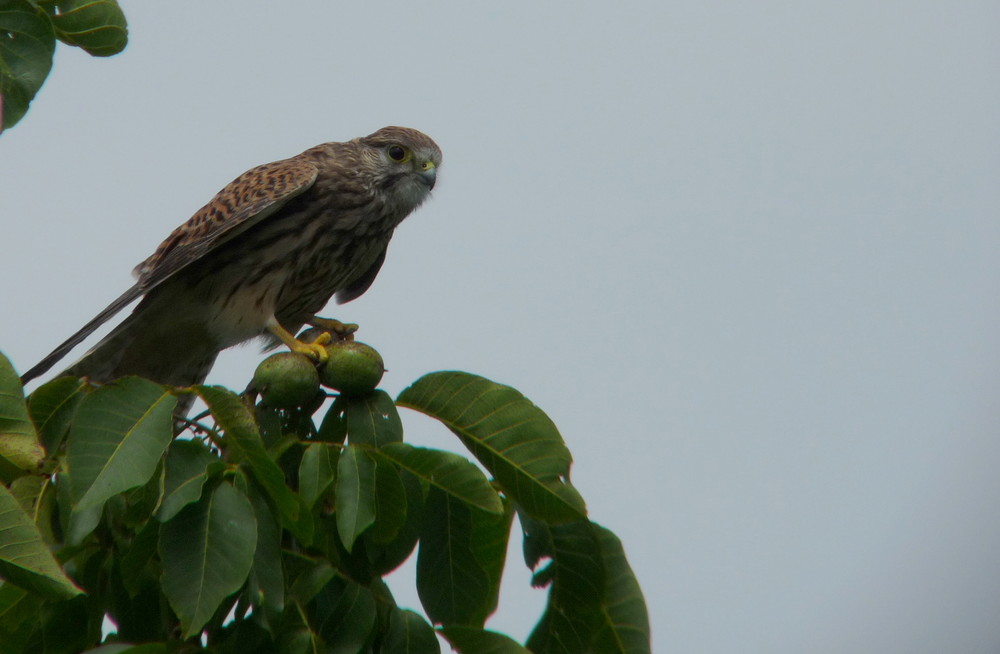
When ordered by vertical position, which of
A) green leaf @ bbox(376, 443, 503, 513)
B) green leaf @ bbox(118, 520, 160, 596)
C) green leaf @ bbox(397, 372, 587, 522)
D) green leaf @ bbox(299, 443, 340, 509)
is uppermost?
green leaf @ bbox(397, 372, 587, 522)

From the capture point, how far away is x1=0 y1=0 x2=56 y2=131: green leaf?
244 centimetres

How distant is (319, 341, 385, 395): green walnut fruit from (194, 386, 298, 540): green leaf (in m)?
0.51

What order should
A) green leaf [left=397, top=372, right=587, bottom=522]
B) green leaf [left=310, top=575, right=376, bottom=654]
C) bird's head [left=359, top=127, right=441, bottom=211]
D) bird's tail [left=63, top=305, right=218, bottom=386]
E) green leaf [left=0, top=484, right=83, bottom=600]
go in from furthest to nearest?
bird's head [left=359, top=127, right=441, bottom=211], bird's tail [left=63, top=305, right=218, bottom=386], green leaf [left=397, top=372, right=587, bottom=522], green leaf [left=310, top=575, right=376, bottom=654], green leaf [left=0, top=484, right=83, bottom=600]

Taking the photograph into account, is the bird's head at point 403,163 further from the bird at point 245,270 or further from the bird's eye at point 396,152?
the bird at point 245,270

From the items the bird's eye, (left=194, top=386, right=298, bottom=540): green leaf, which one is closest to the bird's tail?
the bird's eye

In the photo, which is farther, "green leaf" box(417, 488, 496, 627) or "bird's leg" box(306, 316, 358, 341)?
"bird's leg" box(306, 316, 358, 341)

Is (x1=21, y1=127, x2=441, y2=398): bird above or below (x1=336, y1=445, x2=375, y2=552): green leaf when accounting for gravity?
above

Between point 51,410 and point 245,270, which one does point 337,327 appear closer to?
point 245,270

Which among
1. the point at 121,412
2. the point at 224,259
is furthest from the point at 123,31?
the point at 224,259

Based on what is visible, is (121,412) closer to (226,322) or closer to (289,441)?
(289,441)

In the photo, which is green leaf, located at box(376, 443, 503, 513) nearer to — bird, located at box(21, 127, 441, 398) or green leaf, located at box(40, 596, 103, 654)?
green leaf, located at box(40, 596, 103, 654)

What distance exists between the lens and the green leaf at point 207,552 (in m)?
1.88

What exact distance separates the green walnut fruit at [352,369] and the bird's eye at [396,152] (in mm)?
2578

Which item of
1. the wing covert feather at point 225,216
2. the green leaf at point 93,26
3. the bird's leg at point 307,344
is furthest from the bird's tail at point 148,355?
the green leaf at point 93,26
